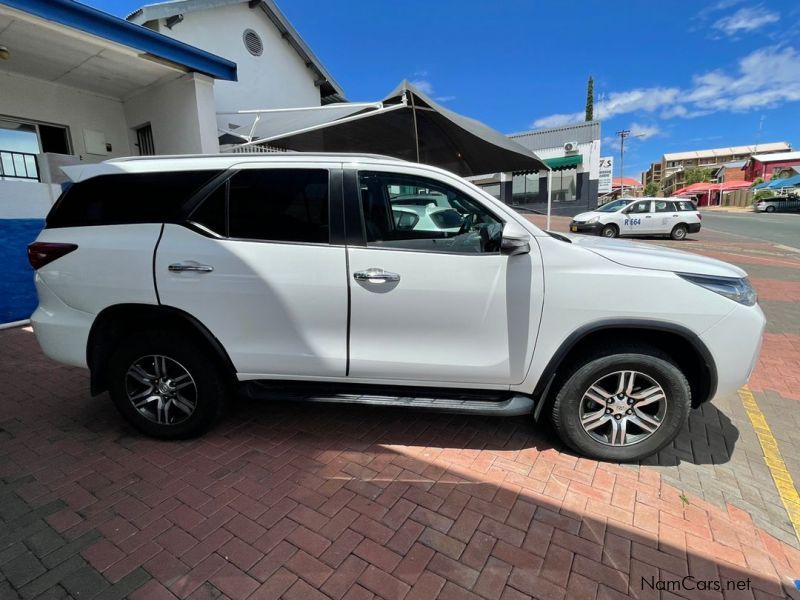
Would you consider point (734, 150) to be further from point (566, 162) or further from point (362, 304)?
point (362, 304)

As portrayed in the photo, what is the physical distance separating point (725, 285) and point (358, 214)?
224 centimetres

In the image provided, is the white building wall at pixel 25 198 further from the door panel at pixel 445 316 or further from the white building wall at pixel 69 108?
the door panel at pixel 445 316

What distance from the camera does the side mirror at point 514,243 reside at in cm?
255

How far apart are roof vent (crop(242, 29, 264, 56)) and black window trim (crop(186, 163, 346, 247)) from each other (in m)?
10.7

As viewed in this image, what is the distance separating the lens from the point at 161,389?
121 inches

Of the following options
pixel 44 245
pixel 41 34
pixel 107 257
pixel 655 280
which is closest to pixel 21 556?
pixel 107 257

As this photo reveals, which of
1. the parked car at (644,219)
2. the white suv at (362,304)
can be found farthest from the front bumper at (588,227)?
the white suv at (362,304)

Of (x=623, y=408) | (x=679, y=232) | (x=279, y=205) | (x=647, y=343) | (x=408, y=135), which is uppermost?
(x=408, y=135)

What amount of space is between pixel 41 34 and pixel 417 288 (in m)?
6.62

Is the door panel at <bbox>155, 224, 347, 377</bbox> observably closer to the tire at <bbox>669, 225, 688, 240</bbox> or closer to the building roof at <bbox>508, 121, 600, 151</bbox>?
the tire at <bbox>669, 225, 688, 240</bbox>

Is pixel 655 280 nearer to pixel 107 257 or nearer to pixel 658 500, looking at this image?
pixel 658 500

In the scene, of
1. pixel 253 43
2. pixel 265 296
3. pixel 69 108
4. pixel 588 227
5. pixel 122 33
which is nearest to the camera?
pixel 265 296

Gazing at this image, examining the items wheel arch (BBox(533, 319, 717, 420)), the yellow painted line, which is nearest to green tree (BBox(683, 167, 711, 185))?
the yellow painted line

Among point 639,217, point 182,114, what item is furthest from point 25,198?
point 639,217
